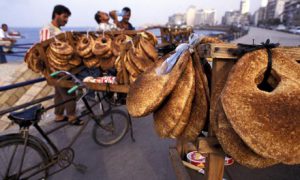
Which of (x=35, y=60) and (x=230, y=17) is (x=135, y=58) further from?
(x=230, y=17)

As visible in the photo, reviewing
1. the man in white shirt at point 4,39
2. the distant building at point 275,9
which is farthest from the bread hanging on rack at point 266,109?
the distant building at point 275,9

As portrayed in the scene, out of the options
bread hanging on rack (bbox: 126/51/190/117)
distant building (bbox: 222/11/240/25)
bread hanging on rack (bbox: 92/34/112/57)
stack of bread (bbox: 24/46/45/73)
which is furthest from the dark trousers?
distant building (bbox: 222/11/240/25)

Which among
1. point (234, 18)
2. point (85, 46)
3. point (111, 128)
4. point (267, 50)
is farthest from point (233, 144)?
point (234, 18)

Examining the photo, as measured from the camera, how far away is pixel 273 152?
92 centimetres

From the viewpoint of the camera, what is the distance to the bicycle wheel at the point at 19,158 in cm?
233

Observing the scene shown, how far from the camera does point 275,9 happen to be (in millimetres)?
114250

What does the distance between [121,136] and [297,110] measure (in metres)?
3.08

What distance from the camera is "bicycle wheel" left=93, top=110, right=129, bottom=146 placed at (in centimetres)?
354

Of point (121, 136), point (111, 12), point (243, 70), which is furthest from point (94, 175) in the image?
point (111, 12)

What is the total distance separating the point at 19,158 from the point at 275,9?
133 metres

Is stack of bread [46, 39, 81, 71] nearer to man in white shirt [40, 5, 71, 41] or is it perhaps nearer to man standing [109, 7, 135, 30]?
man in white shirt [40, 5, 71, 41]

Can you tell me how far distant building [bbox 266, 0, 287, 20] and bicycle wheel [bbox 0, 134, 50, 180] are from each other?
117 metres

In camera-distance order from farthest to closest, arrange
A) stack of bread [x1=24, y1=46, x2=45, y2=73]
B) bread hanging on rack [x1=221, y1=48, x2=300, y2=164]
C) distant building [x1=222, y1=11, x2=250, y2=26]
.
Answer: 1. distant building [x1=222, y1=11, x2=250, y2=26]
2. stack of bread [x1=24, y1=46, x2=45, y2=73]
3. bread hanging on rack [x1=221, y1=48, x2=300, y2=164]

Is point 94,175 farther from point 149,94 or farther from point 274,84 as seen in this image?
point 274,84
